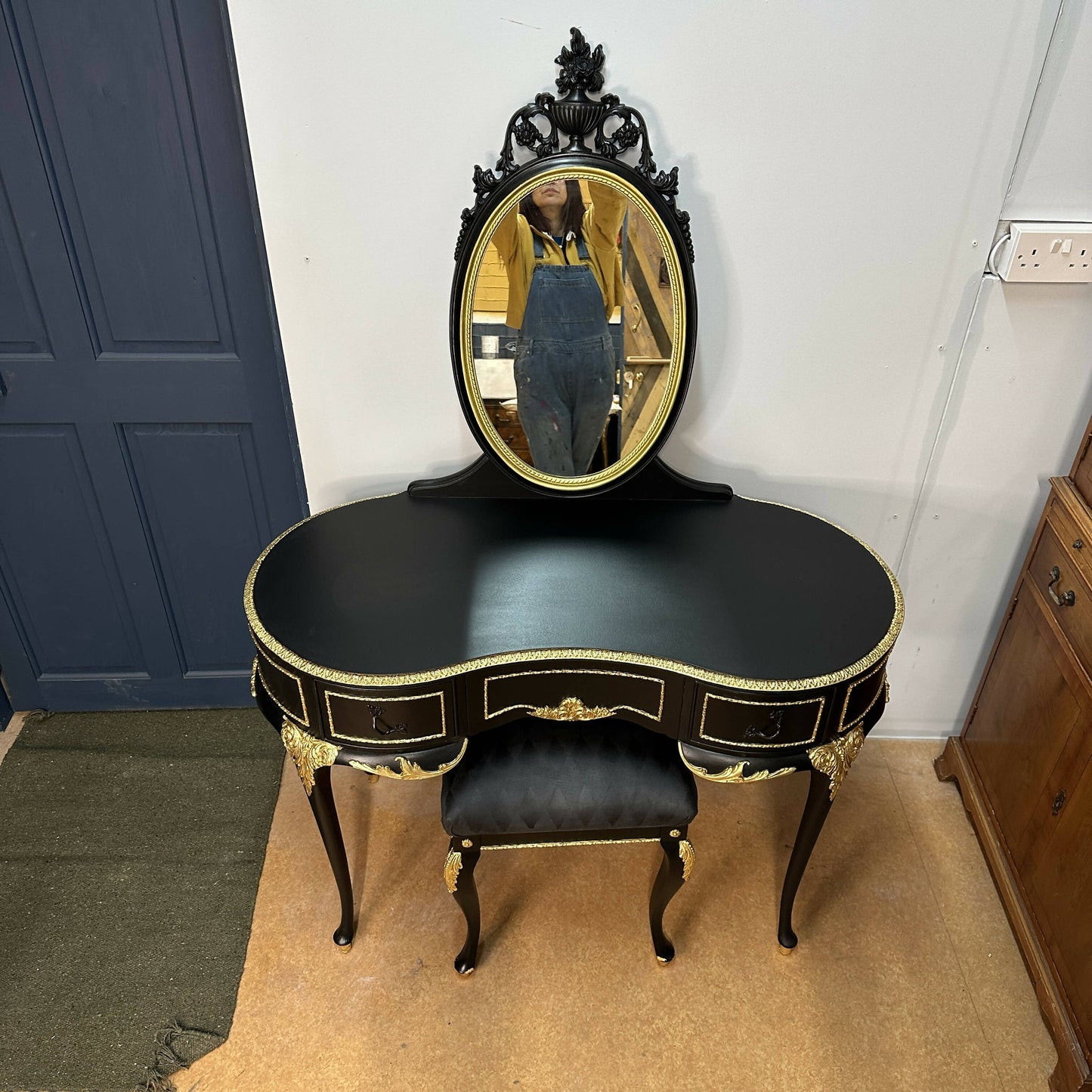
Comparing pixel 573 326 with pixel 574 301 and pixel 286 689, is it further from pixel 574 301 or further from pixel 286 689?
pixel 286 689

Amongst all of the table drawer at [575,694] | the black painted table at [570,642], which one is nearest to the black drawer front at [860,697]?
the black painted table at [570,642]

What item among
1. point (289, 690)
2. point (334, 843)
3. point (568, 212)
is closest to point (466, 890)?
point (334, 843)

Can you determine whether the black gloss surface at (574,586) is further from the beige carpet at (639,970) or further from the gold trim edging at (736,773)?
the beige carpet at (639,970)

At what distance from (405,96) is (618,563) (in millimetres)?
919

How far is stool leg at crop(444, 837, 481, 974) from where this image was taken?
61.5 inches

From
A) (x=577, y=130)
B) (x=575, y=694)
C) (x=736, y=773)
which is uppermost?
(x=577, y=130)

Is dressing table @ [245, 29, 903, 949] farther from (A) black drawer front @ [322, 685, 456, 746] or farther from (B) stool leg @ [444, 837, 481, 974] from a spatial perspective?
(B) stool leg @ [444, 837, 481, 974]

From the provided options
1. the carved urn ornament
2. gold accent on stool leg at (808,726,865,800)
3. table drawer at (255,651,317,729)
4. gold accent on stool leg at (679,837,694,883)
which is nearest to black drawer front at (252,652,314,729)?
table drawer at (255,651,317,729)

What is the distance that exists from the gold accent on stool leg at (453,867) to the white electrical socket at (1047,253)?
153cm

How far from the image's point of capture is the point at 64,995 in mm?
1682

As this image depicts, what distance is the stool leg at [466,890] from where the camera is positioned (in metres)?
1.56

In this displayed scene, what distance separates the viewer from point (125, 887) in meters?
1.88

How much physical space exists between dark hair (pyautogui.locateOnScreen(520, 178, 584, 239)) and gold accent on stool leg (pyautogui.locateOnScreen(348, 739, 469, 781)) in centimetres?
94

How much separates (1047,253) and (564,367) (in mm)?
941
